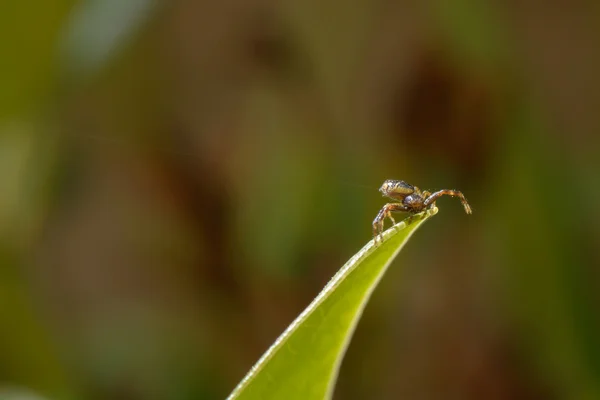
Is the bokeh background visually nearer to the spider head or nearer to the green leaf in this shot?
the spider head

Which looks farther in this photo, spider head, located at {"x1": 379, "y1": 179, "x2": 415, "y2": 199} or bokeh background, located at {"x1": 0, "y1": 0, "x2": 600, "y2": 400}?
bokeh background, located at {"x1": 0, "y1": 0, "x2": 600, "y2": 400}

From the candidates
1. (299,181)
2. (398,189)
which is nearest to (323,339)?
(398,189)

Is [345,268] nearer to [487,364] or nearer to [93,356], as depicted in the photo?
[487,364]

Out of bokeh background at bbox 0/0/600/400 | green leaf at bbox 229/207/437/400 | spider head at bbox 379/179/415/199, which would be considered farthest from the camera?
bokeh background at bbox 0/0/600/400

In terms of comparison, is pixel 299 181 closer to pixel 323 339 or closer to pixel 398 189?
pixel 398 189

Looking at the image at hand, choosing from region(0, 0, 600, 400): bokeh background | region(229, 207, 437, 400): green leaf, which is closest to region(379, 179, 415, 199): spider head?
region(0, 0, 600, 400): bokeh background

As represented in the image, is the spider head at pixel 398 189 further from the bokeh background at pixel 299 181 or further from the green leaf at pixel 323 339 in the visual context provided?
the green leaf at pixel 323 339
